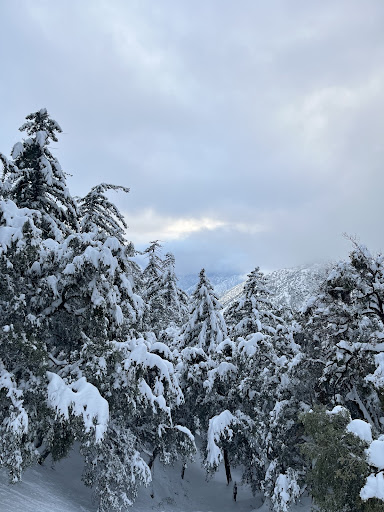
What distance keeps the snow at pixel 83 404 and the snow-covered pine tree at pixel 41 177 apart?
6973 mm

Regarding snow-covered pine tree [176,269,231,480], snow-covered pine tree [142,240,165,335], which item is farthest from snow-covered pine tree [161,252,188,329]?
snow-covered pine tree [176,269,231,480]

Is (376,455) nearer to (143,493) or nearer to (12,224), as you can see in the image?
(12,224)

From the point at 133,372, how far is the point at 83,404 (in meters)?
2.19

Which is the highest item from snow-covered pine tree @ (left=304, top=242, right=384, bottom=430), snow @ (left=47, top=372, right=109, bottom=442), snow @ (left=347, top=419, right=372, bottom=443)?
snow-covered pine tree @ (left=304, top=242, right=384, bottom=430)

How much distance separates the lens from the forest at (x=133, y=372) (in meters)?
8.56

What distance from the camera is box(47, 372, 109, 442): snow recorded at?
8.44 m

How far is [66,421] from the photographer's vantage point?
874cm

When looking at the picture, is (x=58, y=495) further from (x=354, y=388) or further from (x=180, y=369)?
(x=354, y=388)

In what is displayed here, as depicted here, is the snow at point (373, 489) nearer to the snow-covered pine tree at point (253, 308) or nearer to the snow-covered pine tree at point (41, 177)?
the snow-covered pine tree at point (41, 177)

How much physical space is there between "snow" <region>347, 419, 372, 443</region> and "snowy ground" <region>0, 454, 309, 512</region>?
8062 mm

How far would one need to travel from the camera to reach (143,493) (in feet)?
59.2

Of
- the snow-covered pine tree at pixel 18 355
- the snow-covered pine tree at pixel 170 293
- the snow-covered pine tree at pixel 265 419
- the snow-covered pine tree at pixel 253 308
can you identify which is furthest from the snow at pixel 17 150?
the snow-covered pine tree at pixel 170 293

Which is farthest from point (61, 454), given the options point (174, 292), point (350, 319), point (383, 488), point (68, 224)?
point (174, 292)

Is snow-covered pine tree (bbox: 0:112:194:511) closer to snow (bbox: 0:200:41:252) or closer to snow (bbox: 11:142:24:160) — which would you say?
snow (bbox: 0:200:41:252)
